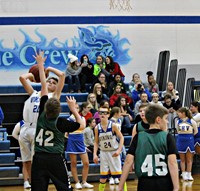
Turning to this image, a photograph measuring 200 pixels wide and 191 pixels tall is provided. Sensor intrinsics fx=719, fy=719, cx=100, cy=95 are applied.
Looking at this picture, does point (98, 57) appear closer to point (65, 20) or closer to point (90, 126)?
point (65, 20)

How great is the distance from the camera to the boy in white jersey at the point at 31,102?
9305 mm

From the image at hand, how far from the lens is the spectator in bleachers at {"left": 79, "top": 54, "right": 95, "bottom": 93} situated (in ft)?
61.5

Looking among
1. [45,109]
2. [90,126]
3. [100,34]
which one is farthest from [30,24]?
[45,109]

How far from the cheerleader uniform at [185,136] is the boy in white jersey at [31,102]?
544 centimetres

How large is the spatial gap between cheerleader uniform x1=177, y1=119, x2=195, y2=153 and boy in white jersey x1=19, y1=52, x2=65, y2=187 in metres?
5.44

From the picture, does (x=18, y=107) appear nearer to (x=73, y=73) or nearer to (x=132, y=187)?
(x=73, y=73)

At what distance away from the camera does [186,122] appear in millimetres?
16000

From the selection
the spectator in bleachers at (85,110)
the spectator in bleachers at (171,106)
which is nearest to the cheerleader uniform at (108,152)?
the spectator in bleachers at (85,110)

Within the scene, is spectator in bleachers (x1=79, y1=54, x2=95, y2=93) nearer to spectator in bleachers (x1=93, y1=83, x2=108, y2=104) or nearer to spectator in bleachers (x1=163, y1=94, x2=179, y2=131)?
spectator in bleachers (x1=93, y1=83, x2=108, y2=104)

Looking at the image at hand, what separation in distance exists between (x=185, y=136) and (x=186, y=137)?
0.03 m

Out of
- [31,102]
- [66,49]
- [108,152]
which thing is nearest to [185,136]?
[108,152]

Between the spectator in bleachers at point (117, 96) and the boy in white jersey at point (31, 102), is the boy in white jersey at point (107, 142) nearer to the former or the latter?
the boy in white jersey at point (31, 102)

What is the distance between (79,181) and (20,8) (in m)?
6.95

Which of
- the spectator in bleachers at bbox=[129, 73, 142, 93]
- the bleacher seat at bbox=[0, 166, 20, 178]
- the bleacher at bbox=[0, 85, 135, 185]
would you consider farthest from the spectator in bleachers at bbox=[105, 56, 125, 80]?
the bleacher seat at bbox=[0, 166, 20, 178]
